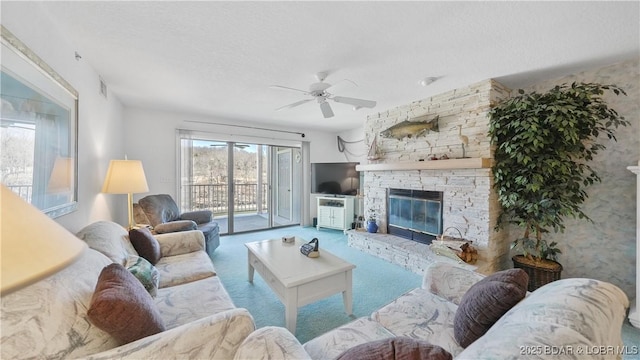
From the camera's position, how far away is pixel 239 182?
5.09m

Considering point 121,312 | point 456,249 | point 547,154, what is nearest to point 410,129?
point 547,154

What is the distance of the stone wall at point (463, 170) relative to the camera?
8.79 feet

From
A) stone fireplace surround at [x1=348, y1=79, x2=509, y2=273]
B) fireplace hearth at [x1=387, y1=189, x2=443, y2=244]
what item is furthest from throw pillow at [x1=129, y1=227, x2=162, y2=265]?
fireplace hearth at [x1=387, y1=189, x2=443, y2=244]

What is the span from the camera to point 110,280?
1036mm

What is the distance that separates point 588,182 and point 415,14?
237 centimetres

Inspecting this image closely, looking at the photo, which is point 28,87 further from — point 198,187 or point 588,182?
point 588,182

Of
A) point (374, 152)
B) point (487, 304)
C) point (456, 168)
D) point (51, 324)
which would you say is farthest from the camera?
point (374, 152)

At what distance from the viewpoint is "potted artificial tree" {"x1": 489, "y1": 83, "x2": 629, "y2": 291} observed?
7.14ft

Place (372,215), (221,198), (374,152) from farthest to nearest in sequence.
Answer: (221,198) < (372,215) < (374,152)

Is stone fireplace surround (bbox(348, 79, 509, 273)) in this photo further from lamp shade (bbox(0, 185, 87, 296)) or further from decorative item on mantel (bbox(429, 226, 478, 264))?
lamp shade (bbox(0, 185, 87, 296))

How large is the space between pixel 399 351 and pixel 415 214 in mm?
2993

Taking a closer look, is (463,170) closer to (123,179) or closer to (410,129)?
(410,129)

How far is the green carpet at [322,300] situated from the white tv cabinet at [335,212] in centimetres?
100

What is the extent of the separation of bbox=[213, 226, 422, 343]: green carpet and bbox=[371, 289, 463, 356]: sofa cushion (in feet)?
2.27
